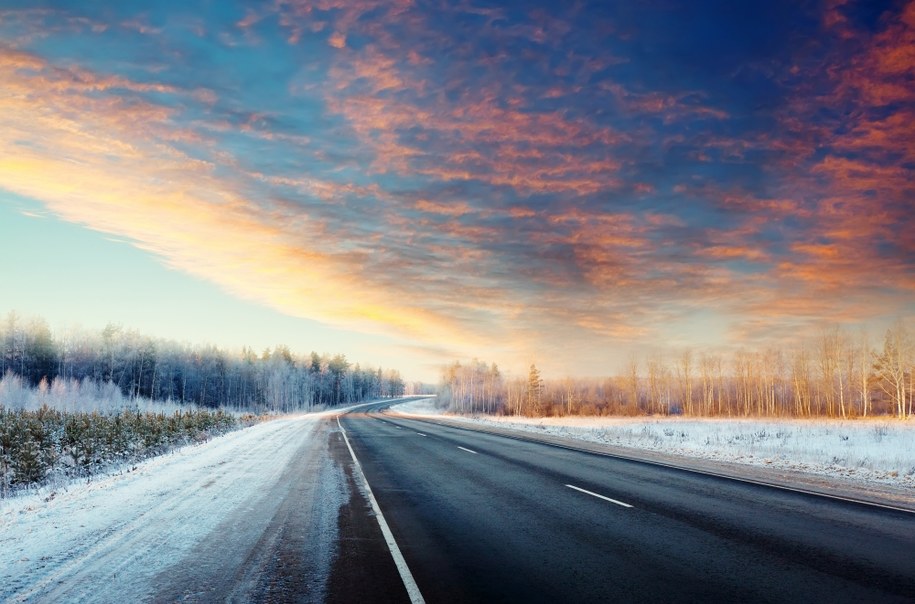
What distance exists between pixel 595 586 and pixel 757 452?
18139mm

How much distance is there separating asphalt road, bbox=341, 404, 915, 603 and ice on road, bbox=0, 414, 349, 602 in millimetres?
1239

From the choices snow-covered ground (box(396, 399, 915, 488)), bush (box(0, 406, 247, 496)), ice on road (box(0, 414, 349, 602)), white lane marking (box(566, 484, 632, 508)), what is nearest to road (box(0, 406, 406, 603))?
ice on road (box(0, 414, 349, 602))

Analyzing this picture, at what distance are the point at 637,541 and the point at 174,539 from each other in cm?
636

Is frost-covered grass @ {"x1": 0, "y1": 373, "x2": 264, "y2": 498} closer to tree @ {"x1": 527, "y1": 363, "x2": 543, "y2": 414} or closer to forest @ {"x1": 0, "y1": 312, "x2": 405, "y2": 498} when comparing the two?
forest @ {"x1": 0, "y1": 312, "x2": 405, "y2": 498}

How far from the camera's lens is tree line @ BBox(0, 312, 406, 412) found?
289 feet

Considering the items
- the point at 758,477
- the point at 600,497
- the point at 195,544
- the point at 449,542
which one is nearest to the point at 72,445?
the point at 195,544

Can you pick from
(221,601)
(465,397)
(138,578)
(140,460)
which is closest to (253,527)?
(138,578)

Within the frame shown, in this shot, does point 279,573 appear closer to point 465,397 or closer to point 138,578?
point 138,578

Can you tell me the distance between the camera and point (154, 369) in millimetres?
97812

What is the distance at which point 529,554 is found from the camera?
6.59 metres

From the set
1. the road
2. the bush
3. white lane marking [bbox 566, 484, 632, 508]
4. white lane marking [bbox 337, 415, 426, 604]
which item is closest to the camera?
white lane marking [bbox 337, 415, 426, 604]

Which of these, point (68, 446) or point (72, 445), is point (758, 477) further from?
point (68, 446)

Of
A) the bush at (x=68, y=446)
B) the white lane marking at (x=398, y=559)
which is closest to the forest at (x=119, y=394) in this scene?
the bush at (x=68, y=446)

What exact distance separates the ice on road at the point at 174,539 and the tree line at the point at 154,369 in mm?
71723
